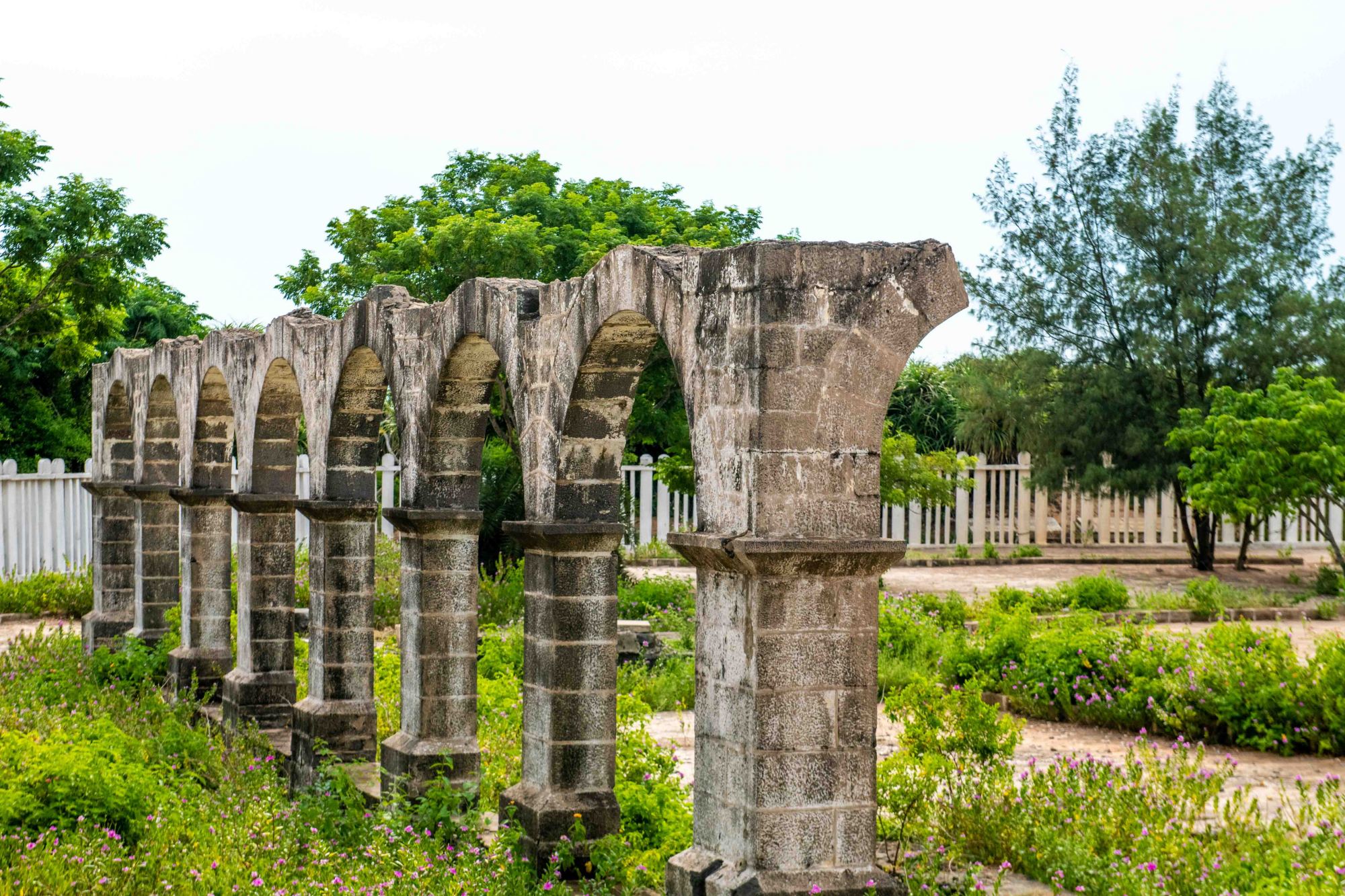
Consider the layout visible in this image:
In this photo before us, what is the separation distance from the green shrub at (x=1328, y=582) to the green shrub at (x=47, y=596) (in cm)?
1446

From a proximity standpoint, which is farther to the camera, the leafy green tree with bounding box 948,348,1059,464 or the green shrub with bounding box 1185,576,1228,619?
the leafy green tree with bounding box 948,348,1059,464

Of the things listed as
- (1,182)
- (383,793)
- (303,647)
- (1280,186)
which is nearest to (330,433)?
(383,793)

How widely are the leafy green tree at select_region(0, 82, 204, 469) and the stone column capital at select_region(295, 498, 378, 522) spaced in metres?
12.7

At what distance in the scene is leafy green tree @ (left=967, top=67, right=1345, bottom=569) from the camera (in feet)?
70.4

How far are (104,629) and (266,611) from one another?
15.2 ft

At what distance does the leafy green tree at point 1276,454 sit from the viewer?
15578 mm

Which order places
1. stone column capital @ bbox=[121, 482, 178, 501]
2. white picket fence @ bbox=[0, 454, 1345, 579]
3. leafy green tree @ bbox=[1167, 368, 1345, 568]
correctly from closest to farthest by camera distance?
stone column capital @ bbox=[121, 482, 178, 501] < leafy green tree @ bbox=[1167, 368, 1345, 568] < white picket fence @ bbox=[0, 454, 1345, 579]

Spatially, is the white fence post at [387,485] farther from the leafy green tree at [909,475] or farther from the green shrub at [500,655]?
the leafy green tree at [909,475]

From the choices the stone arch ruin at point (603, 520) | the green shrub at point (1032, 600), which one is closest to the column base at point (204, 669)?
the stone arch ruin at point (603, 520)

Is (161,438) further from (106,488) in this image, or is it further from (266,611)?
(266,611)

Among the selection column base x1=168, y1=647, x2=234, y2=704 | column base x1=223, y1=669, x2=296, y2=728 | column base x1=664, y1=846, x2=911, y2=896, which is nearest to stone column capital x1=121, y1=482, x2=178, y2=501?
column base x1=168, y1=647, x2=234, y2=704

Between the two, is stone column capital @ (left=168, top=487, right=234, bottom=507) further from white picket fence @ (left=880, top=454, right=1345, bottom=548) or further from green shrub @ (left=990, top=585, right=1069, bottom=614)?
white picket fence @ (left=880, top=454, right=1345, bottom=548)

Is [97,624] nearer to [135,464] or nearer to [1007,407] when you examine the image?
[135,464]

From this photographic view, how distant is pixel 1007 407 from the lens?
2291 centimetres
